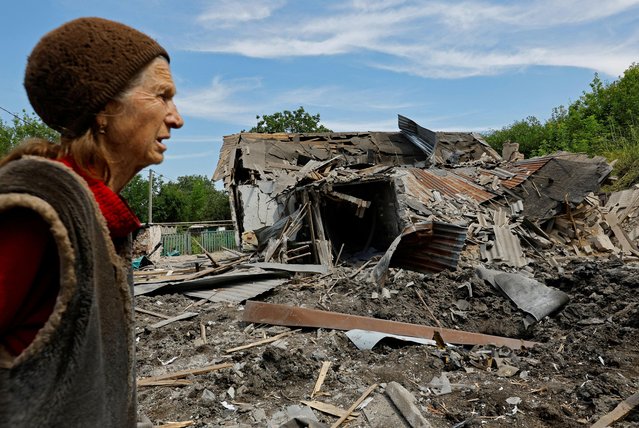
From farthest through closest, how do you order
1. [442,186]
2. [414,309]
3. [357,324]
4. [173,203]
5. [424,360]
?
[173,203]
[442,186]
[414,309]
[357,324]
[424,360]

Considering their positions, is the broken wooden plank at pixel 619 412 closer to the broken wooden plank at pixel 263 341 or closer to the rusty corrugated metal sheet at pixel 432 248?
the broken wooden plank at pixel 263 341

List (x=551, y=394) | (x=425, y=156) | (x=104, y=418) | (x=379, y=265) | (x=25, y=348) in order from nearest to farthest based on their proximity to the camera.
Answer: (x=25, y=348) < (x=104, y=418) < (x=551, y=394) < (x=379, y=265) < (x=425, y=156)

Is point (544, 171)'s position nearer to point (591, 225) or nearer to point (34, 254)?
point (591, 225)

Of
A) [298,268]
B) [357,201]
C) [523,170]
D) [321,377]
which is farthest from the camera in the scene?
[523,170]

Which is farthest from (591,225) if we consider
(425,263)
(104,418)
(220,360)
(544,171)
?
(104,418)

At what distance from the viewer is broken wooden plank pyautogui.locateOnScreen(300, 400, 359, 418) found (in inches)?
163

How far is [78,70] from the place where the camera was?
105 centimetres

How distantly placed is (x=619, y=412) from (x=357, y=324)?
10.5 ft

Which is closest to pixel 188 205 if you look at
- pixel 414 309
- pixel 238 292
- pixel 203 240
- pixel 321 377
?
pixel 203 240

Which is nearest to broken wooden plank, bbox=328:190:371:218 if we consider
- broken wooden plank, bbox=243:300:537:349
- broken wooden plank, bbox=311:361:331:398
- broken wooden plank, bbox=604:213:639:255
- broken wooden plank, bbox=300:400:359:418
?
broken wooden plank, bbox=243:300:537:349

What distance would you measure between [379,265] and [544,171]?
7.69m

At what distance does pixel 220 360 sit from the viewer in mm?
5609

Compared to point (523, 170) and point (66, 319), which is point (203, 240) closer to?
point (523, 170)

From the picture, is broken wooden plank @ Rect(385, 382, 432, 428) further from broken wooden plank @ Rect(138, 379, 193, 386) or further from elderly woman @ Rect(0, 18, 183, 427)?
elderly woman @ Rect(0, 18, 183, 427)
